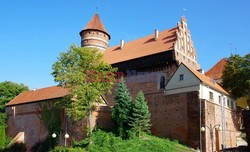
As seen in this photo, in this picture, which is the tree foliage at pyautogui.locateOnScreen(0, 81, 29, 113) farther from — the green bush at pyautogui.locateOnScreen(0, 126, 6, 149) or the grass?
the grass

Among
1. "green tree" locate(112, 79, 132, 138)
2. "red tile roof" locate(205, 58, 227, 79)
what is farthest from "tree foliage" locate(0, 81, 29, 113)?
"red tile roof" locate(205, 58, 227, 79)

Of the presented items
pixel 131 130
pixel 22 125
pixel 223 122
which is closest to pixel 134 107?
pixel 131 130

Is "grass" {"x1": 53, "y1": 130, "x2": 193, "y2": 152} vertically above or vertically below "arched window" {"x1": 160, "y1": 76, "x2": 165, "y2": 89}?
below

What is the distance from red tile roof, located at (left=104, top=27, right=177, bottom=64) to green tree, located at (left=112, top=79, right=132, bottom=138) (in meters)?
6.85

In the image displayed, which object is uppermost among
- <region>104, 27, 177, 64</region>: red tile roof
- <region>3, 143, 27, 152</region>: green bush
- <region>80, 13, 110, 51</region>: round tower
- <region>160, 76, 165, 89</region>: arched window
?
<region>80, 13, 110, 51</region>: round tower

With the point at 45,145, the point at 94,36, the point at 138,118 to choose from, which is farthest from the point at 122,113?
the point at 94,36

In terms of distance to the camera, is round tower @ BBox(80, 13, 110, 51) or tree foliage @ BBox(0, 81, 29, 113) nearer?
round tower @ BBox(80, 13, 110, 51)

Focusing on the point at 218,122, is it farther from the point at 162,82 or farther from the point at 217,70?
the point at 217,70

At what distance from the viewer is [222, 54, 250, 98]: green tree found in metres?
28.0

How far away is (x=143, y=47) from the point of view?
107 ft

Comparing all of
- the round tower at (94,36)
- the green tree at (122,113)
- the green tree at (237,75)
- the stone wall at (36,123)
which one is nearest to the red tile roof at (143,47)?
the round tower at (94,36)

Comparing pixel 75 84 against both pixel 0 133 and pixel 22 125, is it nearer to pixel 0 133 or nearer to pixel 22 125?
pixel 22 125

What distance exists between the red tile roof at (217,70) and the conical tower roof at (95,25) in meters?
14.4

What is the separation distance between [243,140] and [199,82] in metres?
7.62
